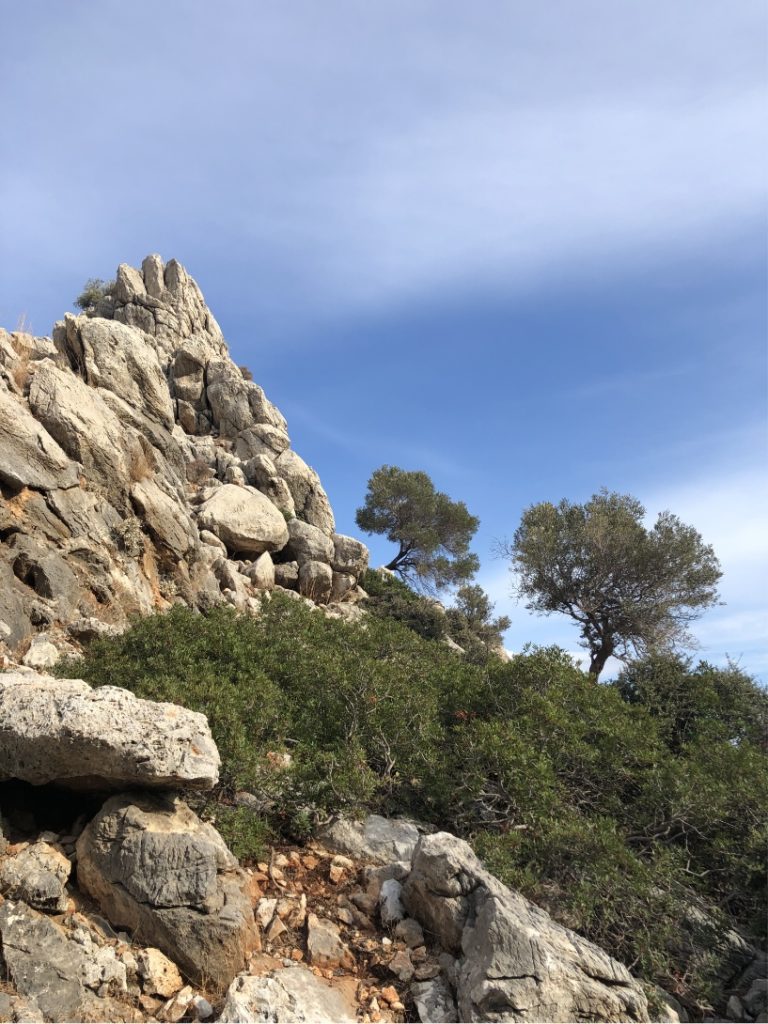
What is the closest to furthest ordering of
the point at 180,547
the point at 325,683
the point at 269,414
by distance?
the point at 325,683, the point at 180,547, the point at 269,414

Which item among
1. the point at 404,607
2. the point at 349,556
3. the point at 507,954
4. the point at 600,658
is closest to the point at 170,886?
the point at 507,954

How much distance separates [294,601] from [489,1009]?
11682mm

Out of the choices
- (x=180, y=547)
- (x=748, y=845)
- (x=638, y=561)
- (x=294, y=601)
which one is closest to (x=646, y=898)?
(x=748, y=845)

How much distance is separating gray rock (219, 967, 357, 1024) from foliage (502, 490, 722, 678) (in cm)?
2060

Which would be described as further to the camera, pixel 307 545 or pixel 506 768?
pixel 307 545

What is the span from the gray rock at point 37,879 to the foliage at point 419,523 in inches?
1235

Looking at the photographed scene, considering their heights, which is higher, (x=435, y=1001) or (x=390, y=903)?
(x=390, y=903)

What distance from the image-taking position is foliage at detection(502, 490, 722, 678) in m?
24.9

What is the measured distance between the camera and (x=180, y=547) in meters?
18.6

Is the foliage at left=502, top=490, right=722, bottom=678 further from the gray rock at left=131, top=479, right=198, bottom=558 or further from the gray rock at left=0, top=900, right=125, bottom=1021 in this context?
the gray rock at left=0, top=900, right=125, bottom=1021

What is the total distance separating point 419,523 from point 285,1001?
109 ft

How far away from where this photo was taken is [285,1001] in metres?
5.36

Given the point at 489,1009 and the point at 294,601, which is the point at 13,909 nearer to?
the point at 489,1009

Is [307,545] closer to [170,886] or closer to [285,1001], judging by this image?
[170,886]
